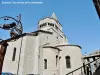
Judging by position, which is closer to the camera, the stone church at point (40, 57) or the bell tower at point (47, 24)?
the stone church at point (40, 57)

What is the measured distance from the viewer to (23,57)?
26391 mm

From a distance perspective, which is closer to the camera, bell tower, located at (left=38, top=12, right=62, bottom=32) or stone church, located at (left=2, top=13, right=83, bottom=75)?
stone church, located at (left=2, top=13, right=83, bottom=75)

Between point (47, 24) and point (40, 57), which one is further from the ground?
point (47, 24)

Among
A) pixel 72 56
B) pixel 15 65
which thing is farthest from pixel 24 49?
pixel 72 56

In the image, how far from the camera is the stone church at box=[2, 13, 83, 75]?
1012 inches

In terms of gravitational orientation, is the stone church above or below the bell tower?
below

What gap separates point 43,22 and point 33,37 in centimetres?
1074

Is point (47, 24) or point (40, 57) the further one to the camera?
point (47, 24)

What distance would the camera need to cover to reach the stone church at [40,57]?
25.7 m

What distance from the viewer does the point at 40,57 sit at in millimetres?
26516

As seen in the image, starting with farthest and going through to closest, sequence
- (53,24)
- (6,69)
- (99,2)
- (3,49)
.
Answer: (53,24) < (6,69) < (3,49) < (99,2)

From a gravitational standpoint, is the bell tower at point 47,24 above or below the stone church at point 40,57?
above

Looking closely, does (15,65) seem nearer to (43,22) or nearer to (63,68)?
(63,68)

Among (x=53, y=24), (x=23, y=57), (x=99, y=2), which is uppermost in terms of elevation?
(x=53, y=24)
